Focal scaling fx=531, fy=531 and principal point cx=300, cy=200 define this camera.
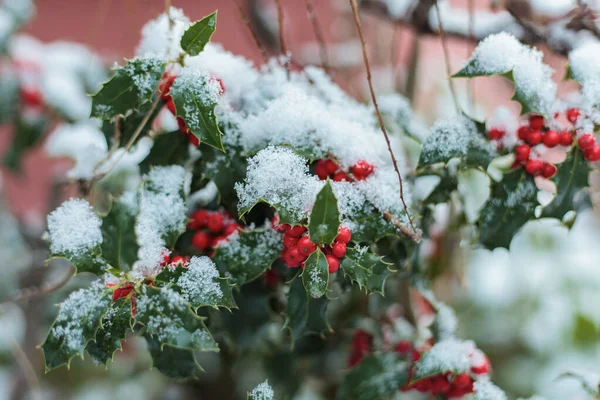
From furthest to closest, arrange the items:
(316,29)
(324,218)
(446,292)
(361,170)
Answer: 1. (446,292)
2. (316,29)
3. (361,170)
4. (324,218)

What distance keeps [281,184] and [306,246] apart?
0.07 metres

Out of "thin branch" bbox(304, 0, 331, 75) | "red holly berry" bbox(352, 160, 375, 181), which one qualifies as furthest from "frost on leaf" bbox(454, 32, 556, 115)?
"thin branch" bbox(304, 0, 331, 75)

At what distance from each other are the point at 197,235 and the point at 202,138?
0.13 meters

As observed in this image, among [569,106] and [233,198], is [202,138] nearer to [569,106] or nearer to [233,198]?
[233,198]

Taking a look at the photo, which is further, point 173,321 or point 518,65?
point 518,65

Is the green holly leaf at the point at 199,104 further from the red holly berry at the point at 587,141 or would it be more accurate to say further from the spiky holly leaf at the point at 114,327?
the red holly berry at the point at 587,141

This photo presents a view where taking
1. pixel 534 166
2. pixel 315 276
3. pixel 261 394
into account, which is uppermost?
pixel 534 166

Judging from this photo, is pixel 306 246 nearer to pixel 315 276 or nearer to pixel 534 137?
pixel 315 276

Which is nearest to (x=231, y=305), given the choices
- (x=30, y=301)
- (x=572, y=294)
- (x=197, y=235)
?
(x=197, y=235)

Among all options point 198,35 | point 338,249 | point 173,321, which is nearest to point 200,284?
point 173,321

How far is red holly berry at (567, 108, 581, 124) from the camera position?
65 centimetres

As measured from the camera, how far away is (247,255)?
0.59 meters

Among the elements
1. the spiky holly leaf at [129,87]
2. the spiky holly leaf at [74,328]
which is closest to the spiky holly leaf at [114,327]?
the spiky holly leaf at [74,328]

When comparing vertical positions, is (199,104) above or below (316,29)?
below
